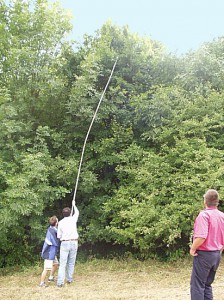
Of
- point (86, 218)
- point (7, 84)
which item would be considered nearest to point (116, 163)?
point (86, 218)

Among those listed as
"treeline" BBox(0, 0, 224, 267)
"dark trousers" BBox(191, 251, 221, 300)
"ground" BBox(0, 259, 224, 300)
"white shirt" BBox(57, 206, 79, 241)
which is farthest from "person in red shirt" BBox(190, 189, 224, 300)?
"treeline" BBox(0, 0, 224, 267)

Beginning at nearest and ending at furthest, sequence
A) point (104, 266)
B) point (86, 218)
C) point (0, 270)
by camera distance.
A: 1. point (104, 266)
2. point (0, 270)
3. point (86, 218)

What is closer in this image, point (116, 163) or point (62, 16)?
point (116, 163)

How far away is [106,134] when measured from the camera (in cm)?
1120

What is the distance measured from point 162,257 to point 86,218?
2.77 meters

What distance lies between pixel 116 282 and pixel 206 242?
395 centimetres

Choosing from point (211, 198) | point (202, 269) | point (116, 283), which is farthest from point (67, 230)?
point (211, 198)

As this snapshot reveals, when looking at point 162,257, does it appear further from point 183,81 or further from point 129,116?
point 183,81

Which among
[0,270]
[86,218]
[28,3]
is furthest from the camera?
Result: [28,3]

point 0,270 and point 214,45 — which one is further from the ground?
point 214,45

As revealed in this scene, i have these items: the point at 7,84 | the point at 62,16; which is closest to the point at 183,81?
the point at 62,16

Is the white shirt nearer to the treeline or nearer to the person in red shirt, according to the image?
the treeline

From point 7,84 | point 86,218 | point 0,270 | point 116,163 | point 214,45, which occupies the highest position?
point 214,45

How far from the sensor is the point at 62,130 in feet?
37.2
